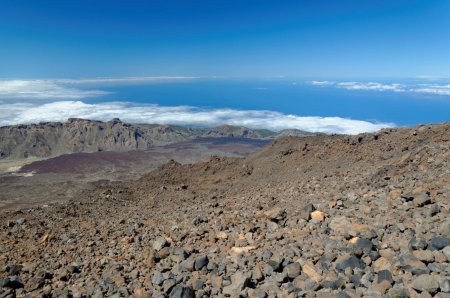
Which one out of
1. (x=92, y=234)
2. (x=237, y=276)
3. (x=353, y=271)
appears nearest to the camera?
(x=353, y=271)

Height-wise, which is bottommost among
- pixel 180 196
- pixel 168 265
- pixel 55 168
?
pixel 55 168

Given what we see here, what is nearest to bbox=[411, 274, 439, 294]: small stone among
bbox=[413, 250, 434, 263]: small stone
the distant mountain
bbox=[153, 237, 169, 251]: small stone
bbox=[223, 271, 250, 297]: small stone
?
bbox=[413, 250, 434, 263]: small stone

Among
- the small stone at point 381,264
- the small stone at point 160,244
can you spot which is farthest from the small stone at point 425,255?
the small stone at point 160,244

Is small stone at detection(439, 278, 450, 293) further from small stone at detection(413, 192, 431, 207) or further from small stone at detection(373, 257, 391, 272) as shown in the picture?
small stone at detection(413, 192, 431, 207)

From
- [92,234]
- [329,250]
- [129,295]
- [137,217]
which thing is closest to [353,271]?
[329,250]

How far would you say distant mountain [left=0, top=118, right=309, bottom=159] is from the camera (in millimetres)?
140625

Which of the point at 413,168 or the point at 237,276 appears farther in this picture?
the point at 413,168

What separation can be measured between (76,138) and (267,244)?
148731 mm

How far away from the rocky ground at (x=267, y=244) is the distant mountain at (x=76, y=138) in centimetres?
13119

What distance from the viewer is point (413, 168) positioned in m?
10.5

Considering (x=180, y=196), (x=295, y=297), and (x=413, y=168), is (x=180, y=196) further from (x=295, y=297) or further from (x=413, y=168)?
(x=295, y=297)

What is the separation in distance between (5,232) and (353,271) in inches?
378

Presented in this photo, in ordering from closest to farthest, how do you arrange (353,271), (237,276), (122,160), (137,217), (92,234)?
1. (353,271)
2. (237,276)
3. (92,234)
4. (137,217)
5. (122,160)

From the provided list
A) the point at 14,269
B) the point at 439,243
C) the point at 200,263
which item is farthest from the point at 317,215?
the point at 14,269
